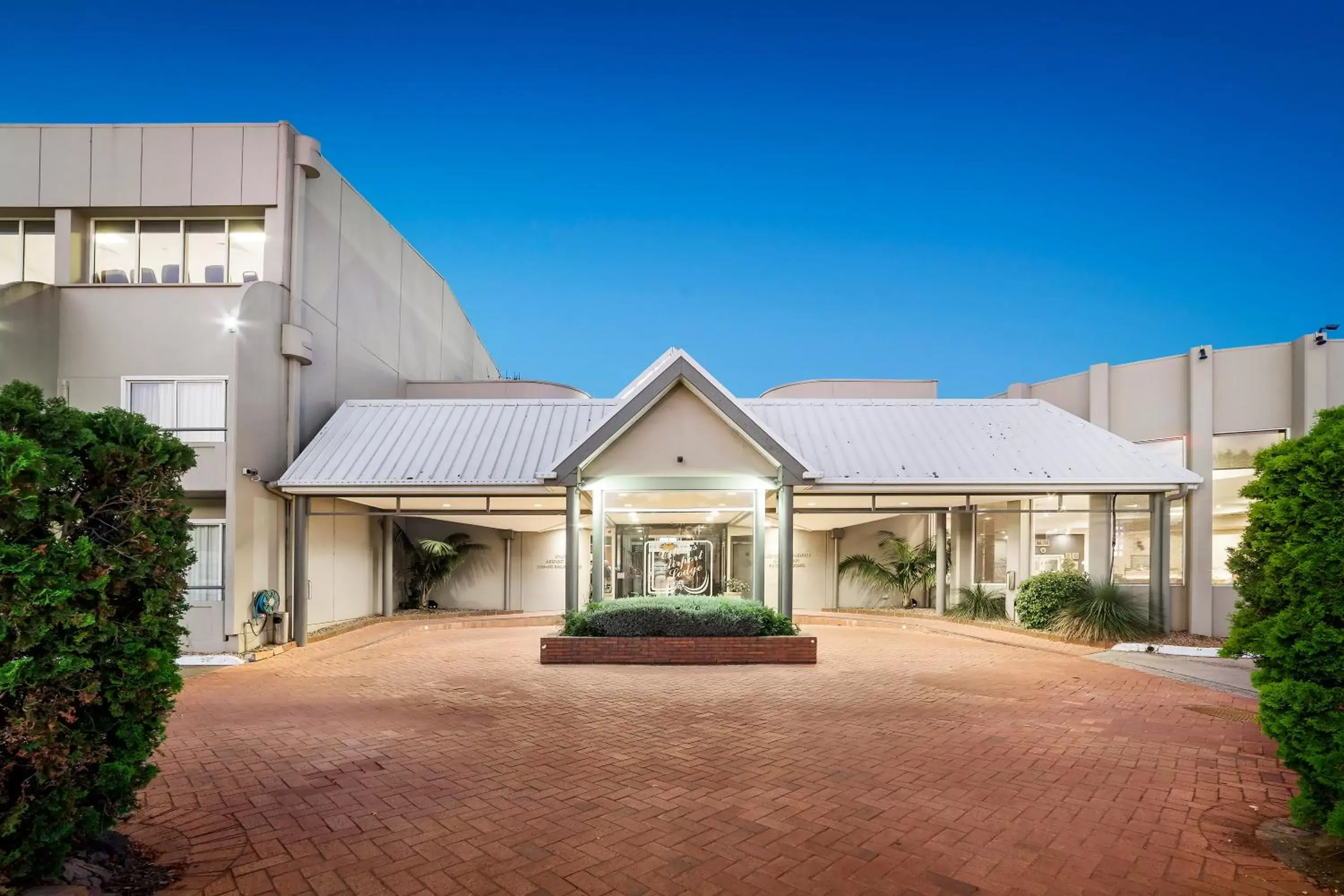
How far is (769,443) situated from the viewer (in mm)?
13062

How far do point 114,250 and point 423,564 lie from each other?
10000 mm

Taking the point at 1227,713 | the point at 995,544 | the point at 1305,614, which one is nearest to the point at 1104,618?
the point at 995,544

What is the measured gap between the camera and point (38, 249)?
14.7 metres

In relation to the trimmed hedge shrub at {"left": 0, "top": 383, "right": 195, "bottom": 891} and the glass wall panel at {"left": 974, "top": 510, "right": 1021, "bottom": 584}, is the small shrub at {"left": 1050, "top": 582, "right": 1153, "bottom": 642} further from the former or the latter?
the trimmed hedge shrub at {"left": 0, "top": 383, "right": 195, "bottom": 891}

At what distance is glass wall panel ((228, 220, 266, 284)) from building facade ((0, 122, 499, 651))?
3cm

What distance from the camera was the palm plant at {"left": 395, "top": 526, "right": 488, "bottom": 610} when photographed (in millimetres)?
19609

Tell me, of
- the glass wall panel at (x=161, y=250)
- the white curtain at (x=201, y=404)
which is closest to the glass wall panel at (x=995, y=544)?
the white curtain at (x=201, y=404)

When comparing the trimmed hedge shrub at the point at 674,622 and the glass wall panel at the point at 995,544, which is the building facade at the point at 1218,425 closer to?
the glass wall panel at the point at 995,544

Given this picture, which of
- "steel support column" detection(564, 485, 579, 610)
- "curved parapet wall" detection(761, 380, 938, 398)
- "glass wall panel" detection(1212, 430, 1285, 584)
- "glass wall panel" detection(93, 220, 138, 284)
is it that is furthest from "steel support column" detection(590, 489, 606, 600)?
"glass wall panel" detection(1212, 430, 1285, 584)

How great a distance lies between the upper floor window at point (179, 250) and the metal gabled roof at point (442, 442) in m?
3.69

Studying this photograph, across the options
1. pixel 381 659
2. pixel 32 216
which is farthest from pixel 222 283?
pixel 381 659

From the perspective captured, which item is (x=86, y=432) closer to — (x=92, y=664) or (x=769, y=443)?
(x=92, y=664)

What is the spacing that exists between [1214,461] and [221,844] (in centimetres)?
1786

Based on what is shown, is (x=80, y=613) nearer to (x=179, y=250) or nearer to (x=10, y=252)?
(x=179, y=250)
